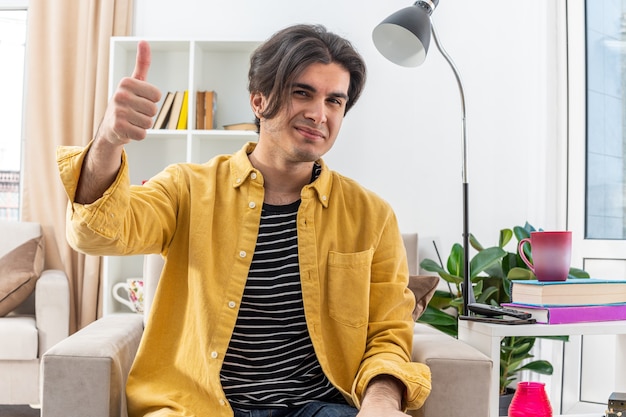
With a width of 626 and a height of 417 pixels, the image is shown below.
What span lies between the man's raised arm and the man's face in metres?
0.45

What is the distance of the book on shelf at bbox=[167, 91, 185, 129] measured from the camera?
3.71 meters

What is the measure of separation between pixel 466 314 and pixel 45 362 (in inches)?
41.0

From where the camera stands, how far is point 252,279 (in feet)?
5.07

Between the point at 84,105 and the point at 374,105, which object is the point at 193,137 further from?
the point at 374,105

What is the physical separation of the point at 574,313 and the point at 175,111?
2.39 meters

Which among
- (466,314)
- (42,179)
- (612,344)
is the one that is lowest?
(612,344)

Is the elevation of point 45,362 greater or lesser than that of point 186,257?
lesser

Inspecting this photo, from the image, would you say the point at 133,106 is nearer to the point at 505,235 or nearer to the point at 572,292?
the point at 572,292

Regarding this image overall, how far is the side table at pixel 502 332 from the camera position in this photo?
1.75 metres

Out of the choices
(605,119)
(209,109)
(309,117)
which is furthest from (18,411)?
(605,119)

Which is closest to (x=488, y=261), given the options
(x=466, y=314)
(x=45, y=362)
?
(x=466, y=314)

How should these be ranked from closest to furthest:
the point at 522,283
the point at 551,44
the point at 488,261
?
the point at 522,283 < the point at 488,261 < the point at 551,44

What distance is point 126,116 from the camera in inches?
45.1

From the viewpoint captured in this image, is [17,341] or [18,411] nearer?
[17,341]
